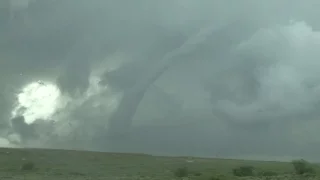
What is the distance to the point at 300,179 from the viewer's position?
375 feet

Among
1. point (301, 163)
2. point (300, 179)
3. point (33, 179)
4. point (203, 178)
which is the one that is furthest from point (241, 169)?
point (33, 179)

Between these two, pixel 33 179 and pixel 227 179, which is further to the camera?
pixel 33 179

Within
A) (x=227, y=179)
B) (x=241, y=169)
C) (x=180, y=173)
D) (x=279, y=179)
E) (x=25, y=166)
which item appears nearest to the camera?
(x=227, y=179)

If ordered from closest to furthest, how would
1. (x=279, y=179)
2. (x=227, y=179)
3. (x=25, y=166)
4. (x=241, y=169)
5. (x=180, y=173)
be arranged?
(x=227, y=179), (x=279, y=179), (x=180, y=173), (x=241, y=169), (x=25, y=166)

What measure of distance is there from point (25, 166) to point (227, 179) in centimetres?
10529

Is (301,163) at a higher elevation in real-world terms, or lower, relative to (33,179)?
higher

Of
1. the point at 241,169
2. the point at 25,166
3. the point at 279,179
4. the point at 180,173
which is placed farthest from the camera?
the point at 25,166

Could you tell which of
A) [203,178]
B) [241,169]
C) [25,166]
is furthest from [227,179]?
[25,166]

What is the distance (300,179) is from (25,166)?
111 meters

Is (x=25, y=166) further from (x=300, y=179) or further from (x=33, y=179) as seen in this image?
(x=300, y=179)

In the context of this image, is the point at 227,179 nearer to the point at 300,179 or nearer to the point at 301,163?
the point at 300,179

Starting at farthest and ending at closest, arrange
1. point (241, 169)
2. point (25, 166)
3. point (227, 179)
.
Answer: point (25, 166) < point (241, 169) < point (227, 179)

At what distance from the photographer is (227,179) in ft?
341

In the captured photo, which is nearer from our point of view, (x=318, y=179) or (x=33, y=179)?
(x=318, y=179)
